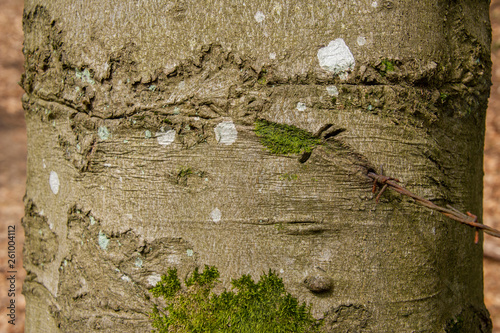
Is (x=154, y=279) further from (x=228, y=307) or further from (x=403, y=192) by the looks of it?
(x=403, y=192)

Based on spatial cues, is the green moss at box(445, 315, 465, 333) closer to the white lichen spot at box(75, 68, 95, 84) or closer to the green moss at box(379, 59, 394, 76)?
the green moss at box(379, 59, 394, 76)

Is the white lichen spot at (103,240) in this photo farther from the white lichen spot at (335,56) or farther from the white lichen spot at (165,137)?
the white lichen spot at (335,56)

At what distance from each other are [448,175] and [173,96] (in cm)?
81

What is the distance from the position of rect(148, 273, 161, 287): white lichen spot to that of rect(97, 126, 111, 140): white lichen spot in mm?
398

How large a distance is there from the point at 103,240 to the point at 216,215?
35cm

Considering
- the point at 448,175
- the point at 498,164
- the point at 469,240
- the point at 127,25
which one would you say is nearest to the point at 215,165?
the point at 127,25

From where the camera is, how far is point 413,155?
92 centimetres

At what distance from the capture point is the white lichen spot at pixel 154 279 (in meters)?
0.92

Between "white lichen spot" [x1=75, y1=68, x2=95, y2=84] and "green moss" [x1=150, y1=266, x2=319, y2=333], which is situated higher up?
"white lichen spot" [x1=75, y1=68, x2=95, y2=84]

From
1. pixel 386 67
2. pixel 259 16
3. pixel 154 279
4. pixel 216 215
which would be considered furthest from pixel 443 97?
pixel 154 279

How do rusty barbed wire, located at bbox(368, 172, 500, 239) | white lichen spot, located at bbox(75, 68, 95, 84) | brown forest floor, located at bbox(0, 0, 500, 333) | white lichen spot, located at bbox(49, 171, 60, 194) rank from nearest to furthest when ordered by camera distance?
1. rusty barbed wire, located at bbox(368, 172, 500, 239)
2. white lichen spot, located at bbox(75, 68, 95, 84)
3. white lichen spot, located at bbox(49, 171, 60, 194)
4. brown forest floor, located at bbox(0, 0, 500, 333)

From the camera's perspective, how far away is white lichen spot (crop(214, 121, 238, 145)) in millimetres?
879

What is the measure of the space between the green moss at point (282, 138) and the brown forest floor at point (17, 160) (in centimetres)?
411

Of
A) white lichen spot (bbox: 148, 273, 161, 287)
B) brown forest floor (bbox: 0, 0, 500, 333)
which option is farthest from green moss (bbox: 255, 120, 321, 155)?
brown forest floor (bbox: 0, 0, 500, 333)
